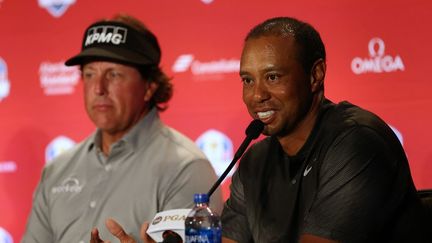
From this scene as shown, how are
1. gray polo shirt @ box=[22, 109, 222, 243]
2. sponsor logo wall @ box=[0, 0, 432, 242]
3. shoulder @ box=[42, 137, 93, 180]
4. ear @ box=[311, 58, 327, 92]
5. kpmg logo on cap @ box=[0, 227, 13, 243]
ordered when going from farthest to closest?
kpmg logo on cap @ box=[0, 227, 13, 243]
shoulder @ box=[42, 137, 93, 180]
sponsor logo wall @ box=[0, 0, 432, 242]
gray polo shirt @ box=[22, 109, 222, 243]
ear @ box=[311, 58, 327, 92]

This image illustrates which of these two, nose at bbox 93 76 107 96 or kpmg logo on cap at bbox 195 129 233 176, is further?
kpmg logo on cap at bbox 195 129 233 176

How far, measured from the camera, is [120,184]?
3211mm

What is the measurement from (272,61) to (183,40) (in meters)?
1.46

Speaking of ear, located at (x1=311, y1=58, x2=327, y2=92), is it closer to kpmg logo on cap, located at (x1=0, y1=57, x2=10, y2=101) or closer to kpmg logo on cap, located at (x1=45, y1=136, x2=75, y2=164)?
kpmg logo on cap, located at (x1=45, y1=136, x2=75, y2=164)

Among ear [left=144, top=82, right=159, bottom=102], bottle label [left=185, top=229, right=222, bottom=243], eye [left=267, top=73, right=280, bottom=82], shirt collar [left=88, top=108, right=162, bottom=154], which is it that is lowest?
bottle label [left=185, top=229, right=222, bottom=243]

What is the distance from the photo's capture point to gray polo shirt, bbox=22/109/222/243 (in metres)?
3.11

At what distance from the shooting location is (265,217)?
2.44m

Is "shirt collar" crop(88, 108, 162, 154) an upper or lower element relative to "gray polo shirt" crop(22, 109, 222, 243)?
upper

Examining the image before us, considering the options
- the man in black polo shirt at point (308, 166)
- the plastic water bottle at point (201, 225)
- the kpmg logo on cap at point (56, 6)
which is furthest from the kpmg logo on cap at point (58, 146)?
the plastic water bottle at point (201, 225)

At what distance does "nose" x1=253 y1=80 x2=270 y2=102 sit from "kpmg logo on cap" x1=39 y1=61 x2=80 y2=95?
6.11 feet

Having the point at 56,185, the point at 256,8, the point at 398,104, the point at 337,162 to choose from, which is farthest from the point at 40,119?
the point at 337,162

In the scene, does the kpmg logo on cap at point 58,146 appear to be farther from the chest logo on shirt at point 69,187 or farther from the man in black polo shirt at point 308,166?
the man in black polo shirt at point 308,166

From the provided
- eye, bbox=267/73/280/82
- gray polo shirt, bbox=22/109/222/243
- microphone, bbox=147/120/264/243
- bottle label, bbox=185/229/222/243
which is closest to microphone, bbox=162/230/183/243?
microphone, bbox=147/120/264/243

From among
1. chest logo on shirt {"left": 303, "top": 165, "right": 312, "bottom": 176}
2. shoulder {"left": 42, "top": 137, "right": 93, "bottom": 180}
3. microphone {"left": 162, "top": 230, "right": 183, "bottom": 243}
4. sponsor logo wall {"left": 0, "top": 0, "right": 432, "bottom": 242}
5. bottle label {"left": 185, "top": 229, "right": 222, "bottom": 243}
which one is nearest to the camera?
bottle label {"left": 185, "top": 229, "right": 222, "bottom": 243}
